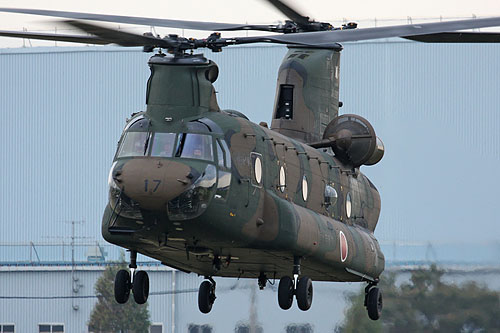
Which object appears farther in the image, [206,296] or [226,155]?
[206,296]

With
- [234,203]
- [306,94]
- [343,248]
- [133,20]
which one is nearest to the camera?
[234,203]

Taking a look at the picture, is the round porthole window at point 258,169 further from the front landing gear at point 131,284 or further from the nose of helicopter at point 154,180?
the front landing gear at point 131,284

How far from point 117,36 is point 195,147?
2.27 metres

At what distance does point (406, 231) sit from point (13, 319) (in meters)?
19.4

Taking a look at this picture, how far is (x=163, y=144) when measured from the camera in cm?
2006

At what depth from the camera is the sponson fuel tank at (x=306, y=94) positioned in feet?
87.4

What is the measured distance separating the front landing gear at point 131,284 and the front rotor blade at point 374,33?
17.4ft

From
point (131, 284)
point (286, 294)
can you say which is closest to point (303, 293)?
point (286, 294)

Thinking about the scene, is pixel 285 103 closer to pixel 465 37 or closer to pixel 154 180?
pixel 465 37

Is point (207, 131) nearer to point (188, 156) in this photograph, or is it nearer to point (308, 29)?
point (188, 156)

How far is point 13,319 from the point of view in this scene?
5859 cm

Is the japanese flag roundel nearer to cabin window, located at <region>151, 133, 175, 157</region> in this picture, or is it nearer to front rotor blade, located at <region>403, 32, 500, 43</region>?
front rotor blade, located at <region>403, 32, 500, 43</region>

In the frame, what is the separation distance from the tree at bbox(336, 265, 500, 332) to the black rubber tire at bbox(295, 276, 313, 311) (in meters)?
15.1

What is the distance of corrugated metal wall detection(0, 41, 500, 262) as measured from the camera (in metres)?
59.2
